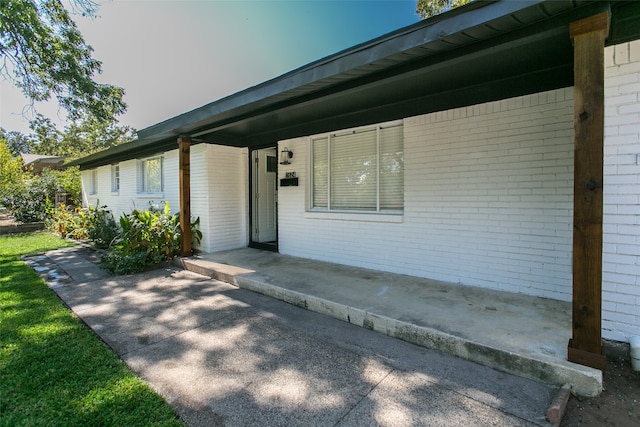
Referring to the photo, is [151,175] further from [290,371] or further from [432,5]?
[432,5]

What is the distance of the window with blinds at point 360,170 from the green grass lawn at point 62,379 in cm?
392

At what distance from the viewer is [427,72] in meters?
2.99

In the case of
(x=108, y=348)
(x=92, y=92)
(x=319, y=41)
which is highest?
(x=319, y=41)

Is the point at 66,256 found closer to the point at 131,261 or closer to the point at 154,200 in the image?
→ the point at 154,200

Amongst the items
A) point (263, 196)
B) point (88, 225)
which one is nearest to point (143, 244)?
point (263, 196)

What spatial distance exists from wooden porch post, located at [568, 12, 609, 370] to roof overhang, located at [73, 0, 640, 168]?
206 mm

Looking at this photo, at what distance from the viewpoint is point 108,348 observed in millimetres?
2781

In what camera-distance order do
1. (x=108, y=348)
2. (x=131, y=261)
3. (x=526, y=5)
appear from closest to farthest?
(x=526, y=5) → (x=108, y=348) → (x=131, y=261)

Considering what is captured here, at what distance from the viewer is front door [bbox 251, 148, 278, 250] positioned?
23.9 ft

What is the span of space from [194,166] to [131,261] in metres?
2.53

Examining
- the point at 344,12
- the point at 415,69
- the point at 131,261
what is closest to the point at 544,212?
the point at 415,69

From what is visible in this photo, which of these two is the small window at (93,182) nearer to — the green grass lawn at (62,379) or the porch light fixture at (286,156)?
the porch light fixture at (286,156)

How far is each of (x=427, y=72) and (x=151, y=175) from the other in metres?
8.48

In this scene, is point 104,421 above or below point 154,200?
below
